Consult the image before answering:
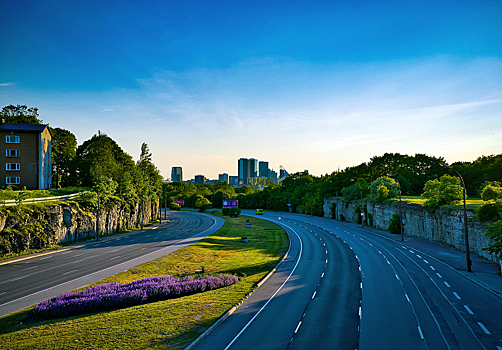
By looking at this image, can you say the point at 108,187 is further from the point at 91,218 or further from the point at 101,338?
the point at 101,338

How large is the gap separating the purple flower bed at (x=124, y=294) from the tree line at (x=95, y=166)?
37.9 m

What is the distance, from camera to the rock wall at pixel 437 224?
32.6m

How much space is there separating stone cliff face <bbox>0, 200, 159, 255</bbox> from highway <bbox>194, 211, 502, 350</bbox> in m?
31.7

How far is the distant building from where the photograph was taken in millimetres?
53009

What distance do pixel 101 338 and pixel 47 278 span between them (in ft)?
53.0

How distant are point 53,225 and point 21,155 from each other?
2537cm

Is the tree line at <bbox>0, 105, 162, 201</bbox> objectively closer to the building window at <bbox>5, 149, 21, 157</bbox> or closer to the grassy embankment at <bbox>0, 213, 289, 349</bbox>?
the building window at <bbox>5, 149, 21, 157</bbox>

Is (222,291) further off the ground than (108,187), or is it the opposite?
(108,187)

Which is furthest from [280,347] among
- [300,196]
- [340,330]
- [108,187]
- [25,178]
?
[300,196]

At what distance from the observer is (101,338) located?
13.1 m

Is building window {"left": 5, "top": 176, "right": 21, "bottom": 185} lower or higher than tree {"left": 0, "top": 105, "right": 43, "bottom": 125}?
lower

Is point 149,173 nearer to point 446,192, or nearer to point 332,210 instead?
point 332,210

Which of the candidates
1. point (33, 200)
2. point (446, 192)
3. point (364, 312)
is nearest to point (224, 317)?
point (364, 312)

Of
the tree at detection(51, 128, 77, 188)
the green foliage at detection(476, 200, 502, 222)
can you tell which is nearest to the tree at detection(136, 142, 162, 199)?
the tree at detection(51, 128, 77, 188)
